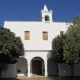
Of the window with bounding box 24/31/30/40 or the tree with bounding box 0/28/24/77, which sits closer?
the tree with bounding box 0/28/24/77

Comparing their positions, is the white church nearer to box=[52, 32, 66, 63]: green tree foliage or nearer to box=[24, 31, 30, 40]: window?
box=[24, 31, 30, 40]: window

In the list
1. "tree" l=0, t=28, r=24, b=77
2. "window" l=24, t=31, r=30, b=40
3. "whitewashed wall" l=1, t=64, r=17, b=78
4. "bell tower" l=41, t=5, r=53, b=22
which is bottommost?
"whitewashed wall" l=1, t=64, r=17, b=78

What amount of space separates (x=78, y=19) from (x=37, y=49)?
11292mm

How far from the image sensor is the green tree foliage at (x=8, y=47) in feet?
123

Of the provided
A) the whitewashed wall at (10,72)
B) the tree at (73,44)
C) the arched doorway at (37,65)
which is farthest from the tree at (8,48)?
the arched doorway at (37,65)

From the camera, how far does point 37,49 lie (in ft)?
149

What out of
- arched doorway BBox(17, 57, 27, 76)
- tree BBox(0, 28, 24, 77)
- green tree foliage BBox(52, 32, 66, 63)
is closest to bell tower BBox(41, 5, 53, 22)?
green tree foliage BBox(52, 32, 66, 63)

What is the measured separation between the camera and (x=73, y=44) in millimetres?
35594

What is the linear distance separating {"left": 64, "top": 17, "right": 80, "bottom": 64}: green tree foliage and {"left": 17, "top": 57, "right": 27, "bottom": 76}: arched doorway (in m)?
9.98

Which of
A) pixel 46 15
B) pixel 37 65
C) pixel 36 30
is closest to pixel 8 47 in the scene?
pixel 36 30

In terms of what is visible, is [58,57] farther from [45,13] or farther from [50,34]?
[45,13]

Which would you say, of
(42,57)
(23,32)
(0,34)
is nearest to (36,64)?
(42,57)

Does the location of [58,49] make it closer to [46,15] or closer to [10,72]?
[10,72]

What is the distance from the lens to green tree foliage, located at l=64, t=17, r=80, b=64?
3532cm
